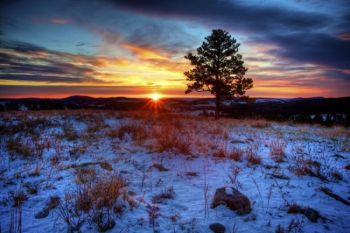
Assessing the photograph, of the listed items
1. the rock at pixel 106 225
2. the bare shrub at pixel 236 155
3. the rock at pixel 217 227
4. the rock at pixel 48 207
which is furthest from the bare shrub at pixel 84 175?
the bare shrub at pixel 236 155

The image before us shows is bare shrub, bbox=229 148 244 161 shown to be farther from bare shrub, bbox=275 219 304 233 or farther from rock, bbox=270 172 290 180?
bare shrub, bbox=275 219 304 233

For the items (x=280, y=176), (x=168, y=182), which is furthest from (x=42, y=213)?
(x=280, y=176)

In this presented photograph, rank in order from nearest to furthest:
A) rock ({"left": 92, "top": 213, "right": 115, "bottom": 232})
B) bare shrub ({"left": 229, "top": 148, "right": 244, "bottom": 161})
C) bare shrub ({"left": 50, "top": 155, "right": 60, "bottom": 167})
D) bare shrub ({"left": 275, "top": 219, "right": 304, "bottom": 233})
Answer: bare shrub ({"left": 275, "top": 219, "right": 304, "bottom": 233})
rock ({"left": 92, "top": 213, "right": 115, "bottom": 232})
bare shrub ({"left": 50, "top": 155, "right": 60, "bottom": 167})
bare shrub ({"left": 229, "top": 148, "right": 244, "bottom": 161})

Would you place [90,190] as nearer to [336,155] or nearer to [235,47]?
[336,155]

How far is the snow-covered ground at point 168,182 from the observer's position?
11.2ft

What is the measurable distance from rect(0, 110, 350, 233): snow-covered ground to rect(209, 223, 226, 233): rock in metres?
0.07

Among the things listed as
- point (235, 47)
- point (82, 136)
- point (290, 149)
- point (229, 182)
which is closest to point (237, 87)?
point (235, 47)

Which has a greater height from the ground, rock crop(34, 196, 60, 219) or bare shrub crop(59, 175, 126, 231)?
bare shrub crop(59, 175, 126, 231)

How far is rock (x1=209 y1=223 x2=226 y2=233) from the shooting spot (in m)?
3.20

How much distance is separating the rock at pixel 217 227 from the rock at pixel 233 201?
466 millimetres

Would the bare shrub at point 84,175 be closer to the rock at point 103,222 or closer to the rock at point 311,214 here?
the rock at point 103,222

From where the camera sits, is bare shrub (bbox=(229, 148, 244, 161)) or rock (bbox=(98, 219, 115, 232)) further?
bare shrub (bbox=(229, 148, 244, 161))

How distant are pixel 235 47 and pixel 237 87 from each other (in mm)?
3656

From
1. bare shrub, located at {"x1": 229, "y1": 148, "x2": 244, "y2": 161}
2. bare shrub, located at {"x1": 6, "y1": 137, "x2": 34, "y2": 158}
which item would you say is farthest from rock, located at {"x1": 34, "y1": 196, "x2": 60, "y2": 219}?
bare shrub, located at {"x1": 229, "y1": 148, "x2": 244, "y2": 161}
